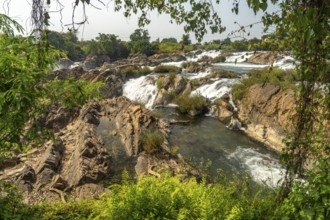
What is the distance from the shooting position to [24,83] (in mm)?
3555

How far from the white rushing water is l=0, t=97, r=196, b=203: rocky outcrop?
2590 millimetres

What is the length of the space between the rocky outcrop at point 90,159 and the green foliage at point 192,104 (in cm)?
332

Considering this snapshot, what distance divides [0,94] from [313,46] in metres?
3.62

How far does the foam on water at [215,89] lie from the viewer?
20.8 metres

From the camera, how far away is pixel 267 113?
15.4 meters

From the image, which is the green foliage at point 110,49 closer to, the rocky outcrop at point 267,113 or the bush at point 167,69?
the bush at point 167,69

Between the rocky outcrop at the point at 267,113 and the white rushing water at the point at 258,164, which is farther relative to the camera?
the rocky outcrop at the point at 267,113

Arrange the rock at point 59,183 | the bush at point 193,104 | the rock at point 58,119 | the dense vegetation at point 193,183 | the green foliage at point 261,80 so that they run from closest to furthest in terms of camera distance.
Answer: the dense vegetation at point 193,183 < the rock at point 59,183 < the rock at point 58,119 < the green foliage at point 261,80 < the bush at point 193,104

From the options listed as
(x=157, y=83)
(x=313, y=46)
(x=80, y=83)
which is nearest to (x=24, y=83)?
(x=80, y=83)

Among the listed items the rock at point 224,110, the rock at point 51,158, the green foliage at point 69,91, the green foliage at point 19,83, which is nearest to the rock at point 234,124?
the rock at point 224,110

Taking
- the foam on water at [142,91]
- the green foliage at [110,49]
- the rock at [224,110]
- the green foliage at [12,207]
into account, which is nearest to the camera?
the green foliage at [12,207]

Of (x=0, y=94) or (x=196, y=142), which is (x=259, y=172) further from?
(x=0, y=94)

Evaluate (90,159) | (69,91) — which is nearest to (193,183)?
(69,91)

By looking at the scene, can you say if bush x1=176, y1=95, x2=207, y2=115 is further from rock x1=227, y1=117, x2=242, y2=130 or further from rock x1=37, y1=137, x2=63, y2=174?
rock x1=37, y1=137, x2=63, y2=174
